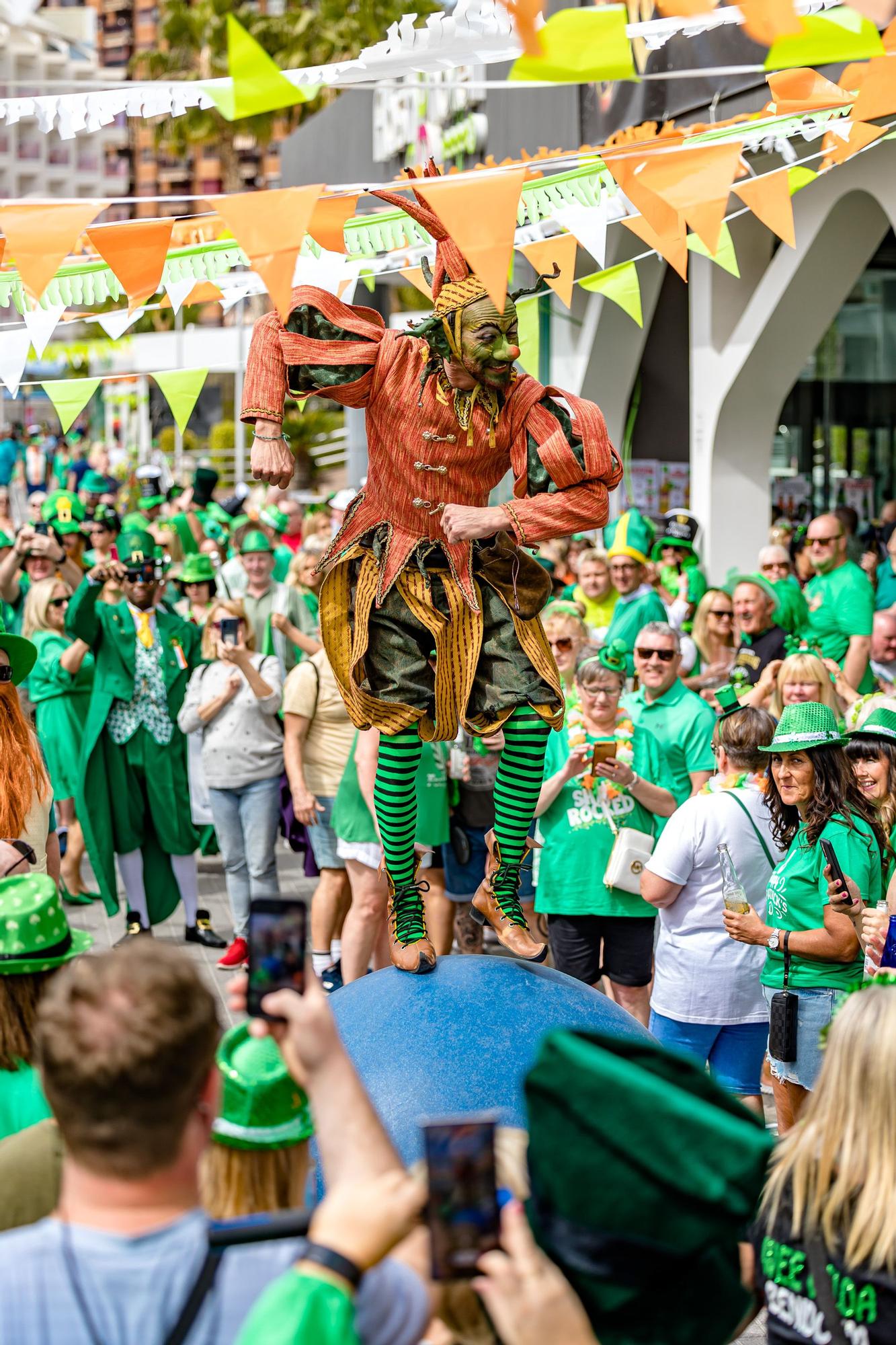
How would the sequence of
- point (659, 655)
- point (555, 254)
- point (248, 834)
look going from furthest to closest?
point (248, 834), point (659, 655), point (555, 254)

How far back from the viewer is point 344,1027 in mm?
4156

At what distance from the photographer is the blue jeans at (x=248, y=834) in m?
8.47

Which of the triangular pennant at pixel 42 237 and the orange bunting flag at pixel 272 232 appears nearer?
the orange bunting flag at pixel 272 232

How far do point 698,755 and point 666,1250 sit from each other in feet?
16.2

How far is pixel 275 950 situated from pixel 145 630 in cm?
678

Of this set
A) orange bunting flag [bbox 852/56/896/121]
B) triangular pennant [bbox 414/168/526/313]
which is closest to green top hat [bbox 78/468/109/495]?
orange bunting flag [bbox 852/56/896/121]

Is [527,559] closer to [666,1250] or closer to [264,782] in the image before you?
[666,1250]

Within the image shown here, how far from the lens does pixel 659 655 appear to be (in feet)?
22.3

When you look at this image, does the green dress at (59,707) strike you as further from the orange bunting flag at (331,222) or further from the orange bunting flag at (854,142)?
the orange bunting flag at (854,142)

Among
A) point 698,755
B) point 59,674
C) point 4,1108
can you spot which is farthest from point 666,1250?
point 59,674

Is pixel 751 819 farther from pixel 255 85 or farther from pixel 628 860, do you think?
pixel 255 85

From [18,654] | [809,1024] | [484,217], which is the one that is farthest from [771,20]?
[18,654]

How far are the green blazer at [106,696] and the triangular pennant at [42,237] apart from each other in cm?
420

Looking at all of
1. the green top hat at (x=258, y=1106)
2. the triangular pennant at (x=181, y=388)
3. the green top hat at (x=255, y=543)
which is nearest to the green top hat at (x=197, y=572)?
the green top hat at (x=255, y=543)
